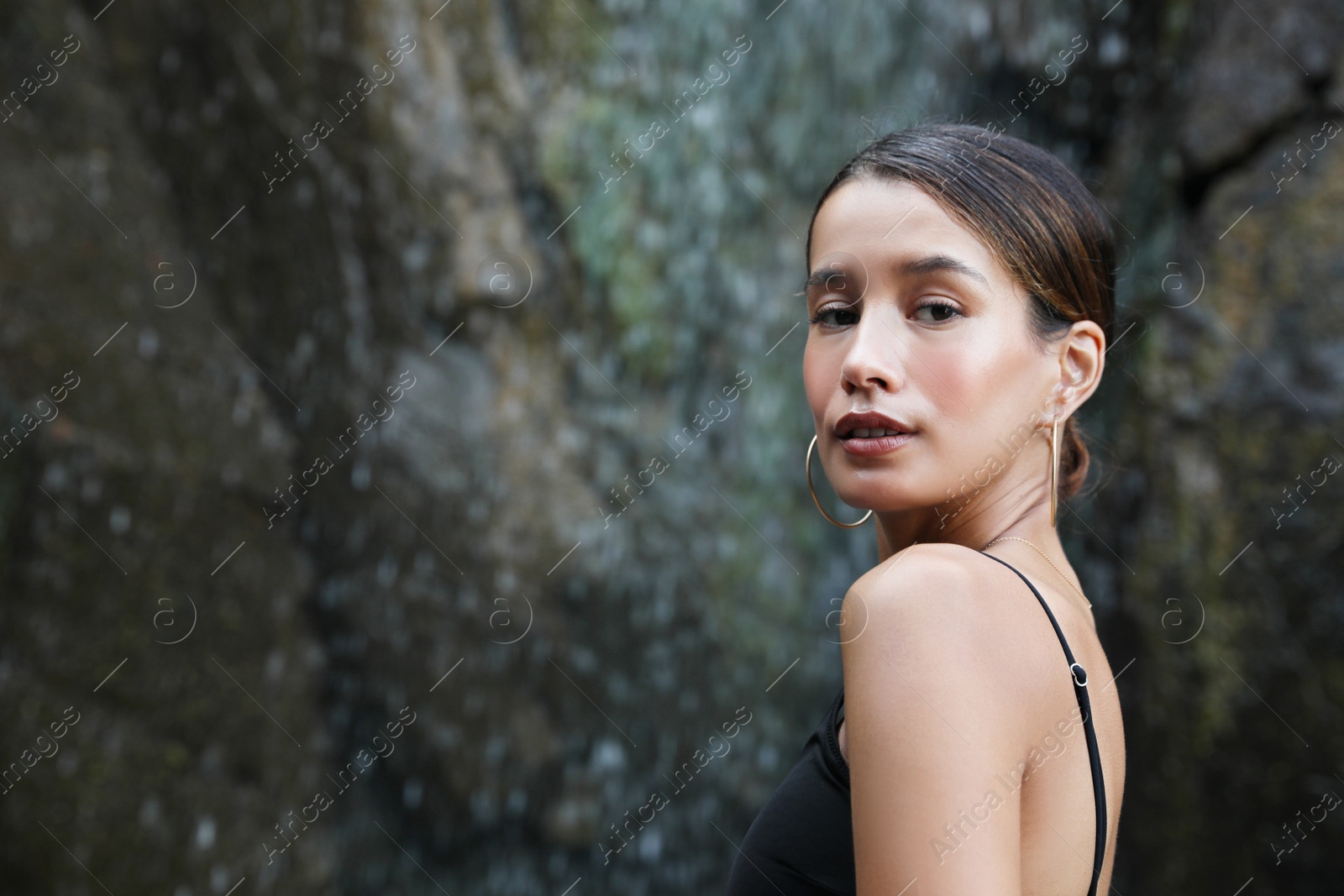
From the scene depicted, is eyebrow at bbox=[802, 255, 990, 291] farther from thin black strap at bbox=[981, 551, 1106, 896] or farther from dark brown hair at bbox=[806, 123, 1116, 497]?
thin black strap at bbox=[981, 551, 1106, 896]

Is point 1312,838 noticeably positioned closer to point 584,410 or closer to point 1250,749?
point 1250,749

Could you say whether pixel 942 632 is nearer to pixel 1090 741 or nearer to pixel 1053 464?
pixel 1090 741

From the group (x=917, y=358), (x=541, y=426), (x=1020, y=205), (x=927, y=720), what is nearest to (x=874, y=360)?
(x=917, y=358)

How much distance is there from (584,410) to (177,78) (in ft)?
7.00

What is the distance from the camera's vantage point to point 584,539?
4477mm

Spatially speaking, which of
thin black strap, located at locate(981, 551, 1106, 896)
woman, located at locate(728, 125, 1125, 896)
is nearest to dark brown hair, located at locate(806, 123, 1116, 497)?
woman, located at locate(728, 125, 1125, 896)

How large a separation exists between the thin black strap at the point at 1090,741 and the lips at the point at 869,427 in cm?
17

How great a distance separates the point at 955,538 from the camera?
1.28 m

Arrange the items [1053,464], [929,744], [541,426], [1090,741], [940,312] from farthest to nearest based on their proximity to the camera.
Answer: [541,426] → [1053,464] → [940,312] → [1090,741] → [929,744]

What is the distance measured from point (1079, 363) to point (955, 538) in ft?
0.86

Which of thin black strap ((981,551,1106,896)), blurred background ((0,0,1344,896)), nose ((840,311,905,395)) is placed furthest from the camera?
blurred background ((0,0,1344,896))

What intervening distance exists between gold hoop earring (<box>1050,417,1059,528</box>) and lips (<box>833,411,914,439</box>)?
23 centimetres

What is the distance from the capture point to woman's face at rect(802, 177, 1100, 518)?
1.13m

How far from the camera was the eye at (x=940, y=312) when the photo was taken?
1148 millimetres
